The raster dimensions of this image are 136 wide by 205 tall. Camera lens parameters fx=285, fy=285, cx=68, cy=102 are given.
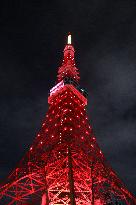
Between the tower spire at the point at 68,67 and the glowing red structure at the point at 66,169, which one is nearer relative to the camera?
Answer: the glowing red structure at the point at 66,169

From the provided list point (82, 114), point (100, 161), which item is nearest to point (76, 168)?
point (100, 161)

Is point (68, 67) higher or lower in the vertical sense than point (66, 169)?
higher

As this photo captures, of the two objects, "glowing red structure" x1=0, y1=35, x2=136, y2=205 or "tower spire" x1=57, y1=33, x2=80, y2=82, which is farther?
"tower spire" x1=57, y1=33, x2=80, y2=82

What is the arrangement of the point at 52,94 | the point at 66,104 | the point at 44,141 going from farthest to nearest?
the point at 52,94 < the point at 66,104 < the point at 44,141

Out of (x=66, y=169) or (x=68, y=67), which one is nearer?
(x=66, y=169)

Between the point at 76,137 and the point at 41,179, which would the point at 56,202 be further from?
the point at 76,137


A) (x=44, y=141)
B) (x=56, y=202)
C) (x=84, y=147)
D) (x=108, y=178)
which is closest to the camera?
(x=56, y=202)

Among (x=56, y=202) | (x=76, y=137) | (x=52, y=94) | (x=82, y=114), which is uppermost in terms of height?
(x=52, y=94)

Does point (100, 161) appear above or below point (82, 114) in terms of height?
below

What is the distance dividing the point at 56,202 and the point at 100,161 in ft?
13.6

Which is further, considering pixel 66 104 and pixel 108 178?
pixel 66 104

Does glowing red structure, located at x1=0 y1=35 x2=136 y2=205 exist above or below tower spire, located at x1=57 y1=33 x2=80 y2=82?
below

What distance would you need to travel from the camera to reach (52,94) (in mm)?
26797

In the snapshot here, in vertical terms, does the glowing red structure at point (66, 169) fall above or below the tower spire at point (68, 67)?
below
